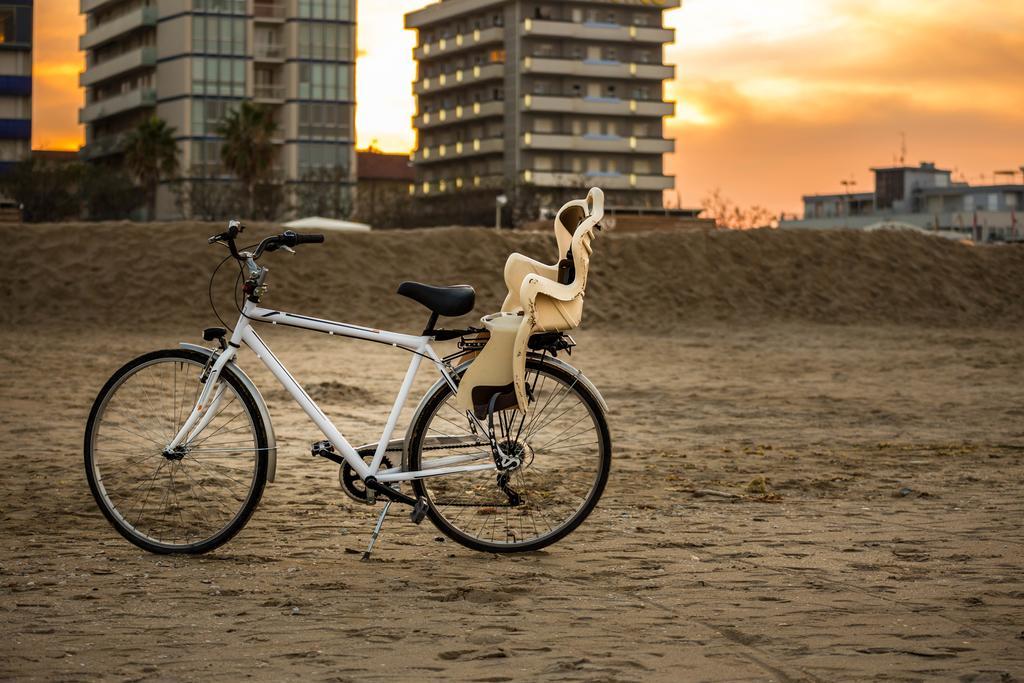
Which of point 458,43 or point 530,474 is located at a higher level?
point 458,43

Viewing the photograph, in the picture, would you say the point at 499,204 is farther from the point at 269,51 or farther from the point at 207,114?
the point at 269,51

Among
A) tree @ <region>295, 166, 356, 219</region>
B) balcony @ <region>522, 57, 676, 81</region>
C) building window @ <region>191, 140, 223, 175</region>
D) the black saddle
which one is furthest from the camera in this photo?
balcony @ <region>522, 57, 676, 81</region>

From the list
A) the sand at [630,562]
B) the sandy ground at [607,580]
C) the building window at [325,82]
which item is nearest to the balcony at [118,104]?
the building window at [325,82]

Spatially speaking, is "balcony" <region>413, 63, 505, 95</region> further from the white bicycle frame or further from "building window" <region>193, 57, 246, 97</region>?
the white bicycle frame

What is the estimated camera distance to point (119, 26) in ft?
308

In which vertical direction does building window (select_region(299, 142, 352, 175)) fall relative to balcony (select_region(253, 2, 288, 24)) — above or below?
below

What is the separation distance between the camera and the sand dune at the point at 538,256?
26.2 metres

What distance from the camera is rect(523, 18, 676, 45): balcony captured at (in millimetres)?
97688

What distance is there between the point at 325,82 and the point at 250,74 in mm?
4807

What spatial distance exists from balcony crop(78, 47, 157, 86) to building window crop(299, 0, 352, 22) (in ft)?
34.7

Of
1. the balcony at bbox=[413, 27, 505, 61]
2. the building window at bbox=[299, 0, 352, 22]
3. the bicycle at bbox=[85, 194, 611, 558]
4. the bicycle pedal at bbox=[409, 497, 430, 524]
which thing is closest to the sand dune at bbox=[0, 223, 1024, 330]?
the bicycle at bbox=[85, 194, 611, 558]

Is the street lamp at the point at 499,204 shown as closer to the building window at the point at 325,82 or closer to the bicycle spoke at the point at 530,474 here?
the building window at the point at 325,82

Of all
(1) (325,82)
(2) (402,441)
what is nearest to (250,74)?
(1) (325,82)

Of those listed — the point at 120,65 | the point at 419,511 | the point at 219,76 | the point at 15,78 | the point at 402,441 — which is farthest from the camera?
the point at 120,65
